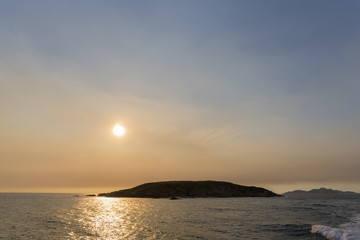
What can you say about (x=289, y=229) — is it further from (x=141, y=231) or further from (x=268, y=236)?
(x=141, y=231)

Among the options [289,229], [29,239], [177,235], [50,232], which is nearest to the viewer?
[29,239]

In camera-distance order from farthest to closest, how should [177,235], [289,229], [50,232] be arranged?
[289,229]
[50,232]
[177,235]

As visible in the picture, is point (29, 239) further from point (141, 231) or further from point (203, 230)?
point (203, 230)

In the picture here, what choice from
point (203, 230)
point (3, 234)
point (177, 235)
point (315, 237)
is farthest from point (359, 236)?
point (3, 234)

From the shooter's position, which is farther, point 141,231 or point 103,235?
point 141,231

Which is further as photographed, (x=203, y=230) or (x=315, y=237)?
(x=203, y=230)

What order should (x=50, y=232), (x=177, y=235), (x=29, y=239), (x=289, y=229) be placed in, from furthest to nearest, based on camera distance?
(x=289, y=229)
(x=50, y=232)
(x=177, y=235)
(x=29, y=239)

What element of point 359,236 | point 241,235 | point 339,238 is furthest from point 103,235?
point 359,236

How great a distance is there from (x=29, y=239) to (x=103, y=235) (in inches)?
326

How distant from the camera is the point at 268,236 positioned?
106ft

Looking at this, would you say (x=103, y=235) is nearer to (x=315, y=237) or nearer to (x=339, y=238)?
(x=315, y=237)

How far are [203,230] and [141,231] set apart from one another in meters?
8.50

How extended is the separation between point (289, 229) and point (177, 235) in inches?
659

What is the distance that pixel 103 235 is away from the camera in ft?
109
